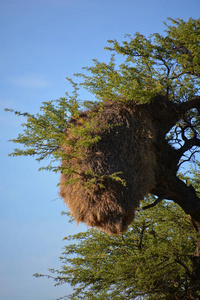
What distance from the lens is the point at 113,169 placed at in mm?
7645

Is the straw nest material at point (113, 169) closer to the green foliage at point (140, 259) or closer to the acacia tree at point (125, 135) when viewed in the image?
the acacia tree at point (125, 135)

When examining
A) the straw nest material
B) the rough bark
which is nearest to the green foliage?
the rough bark

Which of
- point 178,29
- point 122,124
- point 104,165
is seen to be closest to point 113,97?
point 122,124

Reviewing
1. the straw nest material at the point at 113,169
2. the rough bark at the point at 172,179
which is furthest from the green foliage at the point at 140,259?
the straw nest material at the point at 113,169

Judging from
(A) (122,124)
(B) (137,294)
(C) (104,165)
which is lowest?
(B) (137,294)

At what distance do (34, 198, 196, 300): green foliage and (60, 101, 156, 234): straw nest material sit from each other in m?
2.63

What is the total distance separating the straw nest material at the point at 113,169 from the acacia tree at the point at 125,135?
0.02 metres

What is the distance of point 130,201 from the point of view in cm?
767

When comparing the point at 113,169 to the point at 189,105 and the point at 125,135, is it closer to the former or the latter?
the point at 125,135

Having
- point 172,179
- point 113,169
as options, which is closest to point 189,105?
point 172,179

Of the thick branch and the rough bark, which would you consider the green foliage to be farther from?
the thick branch

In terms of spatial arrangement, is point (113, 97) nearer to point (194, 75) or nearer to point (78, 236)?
point (194, 75)

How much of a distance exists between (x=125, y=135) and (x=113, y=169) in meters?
0.98

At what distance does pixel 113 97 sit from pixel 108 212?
285cm
